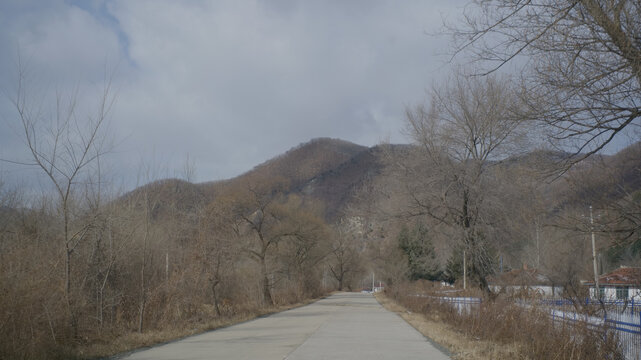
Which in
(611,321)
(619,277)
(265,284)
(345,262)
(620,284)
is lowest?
(345,262)

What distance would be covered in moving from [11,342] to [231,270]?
53.9 ft

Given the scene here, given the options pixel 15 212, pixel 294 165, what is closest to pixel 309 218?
pixel 15 212

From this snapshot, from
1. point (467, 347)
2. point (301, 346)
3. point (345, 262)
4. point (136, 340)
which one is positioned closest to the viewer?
point (467, 347)

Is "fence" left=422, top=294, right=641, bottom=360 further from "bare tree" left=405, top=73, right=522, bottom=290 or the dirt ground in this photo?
"bare tree" left=405, top=73, right=522, bottom=290

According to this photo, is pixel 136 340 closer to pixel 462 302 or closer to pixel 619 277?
pixel 462 302

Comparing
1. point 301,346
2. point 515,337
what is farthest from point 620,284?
point 301,346

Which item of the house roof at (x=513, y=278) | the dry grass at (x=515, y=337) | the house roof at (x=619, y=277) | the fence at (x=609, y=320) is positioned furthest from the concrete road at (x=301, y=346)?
the house roof at (x=619, y=277)

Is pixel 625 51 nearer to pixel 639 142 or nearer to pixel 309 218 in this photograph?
pixel 639 142

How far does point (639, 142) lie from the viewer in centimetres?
764

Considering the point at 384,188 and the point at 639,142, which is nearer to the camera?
the point at 639,142

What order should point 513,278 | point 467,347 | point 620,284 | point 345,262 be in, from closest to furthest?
point 467,347, point 513,278, point 620,284, point 345,262

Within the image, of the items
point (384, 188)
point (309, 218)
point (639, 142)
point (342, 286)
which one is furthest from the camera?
point (342, 286)

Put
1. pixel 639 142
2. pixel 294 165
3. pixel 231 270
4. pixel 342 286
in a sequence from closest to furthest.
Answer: pixel 639 142 < pixel 231 270 < pixel 342 286 < pixel 294 165

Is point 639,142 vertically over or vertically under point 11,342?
over
